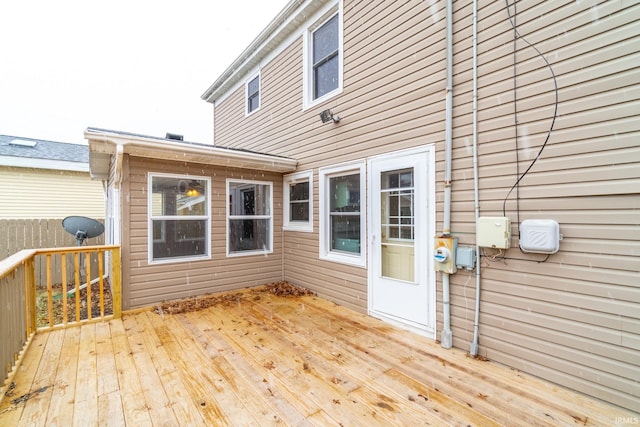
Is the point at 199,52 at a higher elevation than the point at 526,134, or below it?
higher

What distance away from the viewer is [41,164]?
29.6 feet

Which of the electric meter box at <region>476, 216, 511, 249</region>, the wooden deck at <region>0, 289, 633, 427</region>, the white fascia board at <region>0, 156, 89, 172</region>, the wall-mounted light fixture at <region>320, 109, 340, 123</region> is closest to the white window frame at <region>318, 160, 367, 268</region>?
the wall-mounted light fixture at <region>320, 109, 340, 123</region>

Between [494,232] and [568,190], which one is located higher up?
[568,190]

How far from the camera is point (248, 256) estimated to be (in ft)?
17.0

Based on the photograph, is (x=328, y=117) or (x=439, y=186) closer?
(x=439, y=186)

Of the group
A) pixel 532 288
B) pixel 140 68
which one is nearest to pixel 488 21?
pixel 532 288

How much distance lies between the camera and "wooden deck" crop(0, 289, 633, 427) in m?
1.93

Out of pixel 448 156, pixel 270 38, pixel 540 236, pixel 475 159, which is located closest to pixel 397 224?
pixel 448 156

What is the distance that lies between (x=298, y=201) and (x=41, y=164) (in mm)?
9454

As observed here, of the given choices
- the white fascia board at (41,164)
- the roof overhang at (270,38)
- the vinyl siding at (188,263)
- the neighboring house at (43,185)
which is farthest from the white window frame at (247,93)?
the white fascia board at (41,164)

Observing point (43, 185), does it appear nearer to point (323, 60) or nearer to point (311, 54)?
point (311, 54)

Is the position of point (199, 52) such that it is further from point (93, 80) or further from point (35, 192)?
point (35, 192)

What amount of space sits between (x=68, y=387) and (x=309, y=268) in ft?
10.8

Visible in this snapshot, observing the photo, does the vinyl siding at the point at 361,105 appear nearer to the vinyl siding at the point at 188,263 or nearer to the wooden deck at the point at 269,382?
the vinyl siding at the point at 188,263
